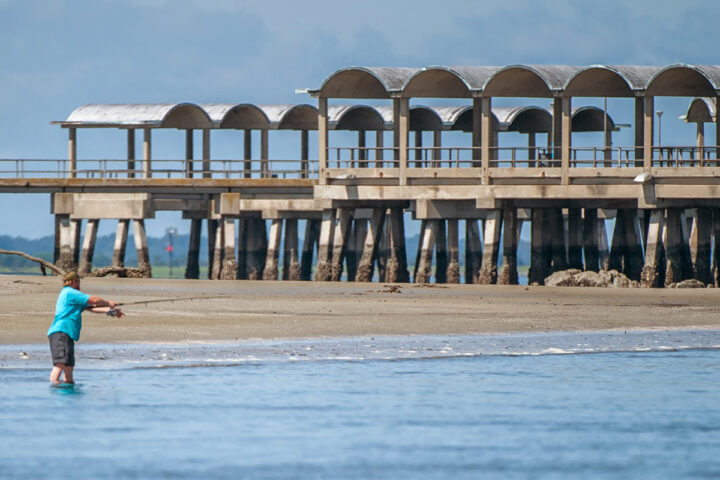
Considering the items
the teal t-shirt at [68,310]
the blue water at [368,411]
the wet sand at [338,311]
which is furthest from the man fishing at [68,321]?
the wet sand at [338,311]

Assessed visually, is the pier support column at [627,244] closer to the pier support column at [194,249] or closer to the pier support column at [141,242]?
the pier support column at [141,242]

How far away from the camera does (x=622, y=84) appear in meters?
44.1

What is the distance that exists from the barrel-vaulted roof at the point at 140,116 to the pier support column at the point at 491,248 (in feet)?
49.1

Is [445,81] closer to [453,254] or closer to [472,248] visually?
[453,254]

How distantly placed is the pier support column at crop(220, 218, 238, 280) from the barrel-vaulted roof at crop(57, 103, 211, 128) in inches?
186

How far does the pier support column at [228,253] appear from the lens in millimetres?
50450

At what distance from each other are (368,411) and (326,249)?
30.6m

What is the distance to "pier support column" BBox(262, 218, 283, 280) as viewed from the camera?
53.5 meters

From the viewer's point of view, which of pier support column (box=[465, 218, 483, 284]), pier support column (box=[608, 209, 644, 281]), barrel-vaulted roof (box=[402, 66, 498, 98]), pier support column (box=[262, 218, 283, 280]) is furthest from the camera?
pier support column (box=[262, 218, 283, 280])

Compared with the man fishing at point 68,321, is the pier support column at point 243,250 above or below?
above

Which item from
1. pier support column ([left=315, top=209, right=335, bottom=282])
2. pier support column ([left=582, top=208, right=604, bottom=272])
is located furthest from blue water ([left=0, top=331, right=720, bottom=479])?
pier support column ([left=582, top=208, right=604, bottom=272])

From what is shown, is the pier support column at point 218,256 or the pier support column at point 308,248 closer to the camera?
the pier support column at point 218,256

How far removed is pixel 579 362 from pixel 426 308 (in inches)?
312

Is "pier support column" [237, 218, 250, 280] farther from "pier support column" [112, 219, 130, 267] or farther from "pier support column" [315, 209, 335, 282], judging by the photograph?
"pier support column" [315, 209, 335, 282]
